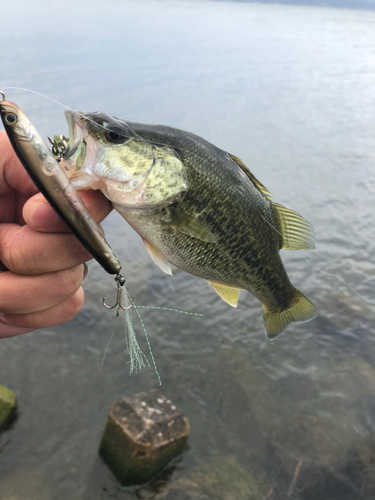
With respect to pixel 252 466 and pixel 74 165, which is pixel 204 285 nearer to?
pixel 252 466

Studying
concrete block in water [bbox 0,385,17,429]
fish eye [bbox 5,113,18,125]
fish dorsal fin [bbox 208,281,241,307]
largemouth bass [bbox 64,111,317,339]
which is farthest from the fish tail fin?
concrete block in water [bbox 0,385,17,429]

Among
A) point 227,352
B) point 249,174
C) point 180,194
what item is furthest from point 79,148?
point 227,352

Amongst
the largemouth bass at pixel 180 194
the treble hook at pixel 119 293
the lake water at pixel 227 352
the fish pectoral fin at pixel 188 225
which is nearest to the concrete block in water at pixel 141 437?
the lake water at pixel 227 352

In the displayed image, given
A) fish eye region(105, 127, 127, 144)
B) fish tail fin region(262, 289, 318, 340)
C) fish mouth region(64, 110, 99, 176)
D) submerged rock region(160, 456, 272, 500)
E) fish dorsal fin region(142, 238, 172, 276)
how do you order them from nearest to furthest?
fish mouth region(64, 110, 99, 176) < fish eye region(105, 127, 127, 144) < fish dorsal fin region(142, 238, 172, 276) < fish tail fin region(262, 289, 318, 340) < submerged rock region(160, 456, 272, 500)

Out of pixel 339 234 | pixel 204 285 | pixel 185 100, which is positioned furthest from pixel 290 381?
pixel 185 100

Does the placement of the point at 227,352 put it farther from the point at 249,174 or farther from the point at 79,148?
the point at 79,148

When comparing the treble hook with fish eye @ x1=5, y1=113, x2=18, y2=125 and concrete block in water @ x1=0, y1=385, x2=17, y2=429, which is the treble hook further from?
concrete block in water @ x1=0, y1=385, x2=17, y2=429
